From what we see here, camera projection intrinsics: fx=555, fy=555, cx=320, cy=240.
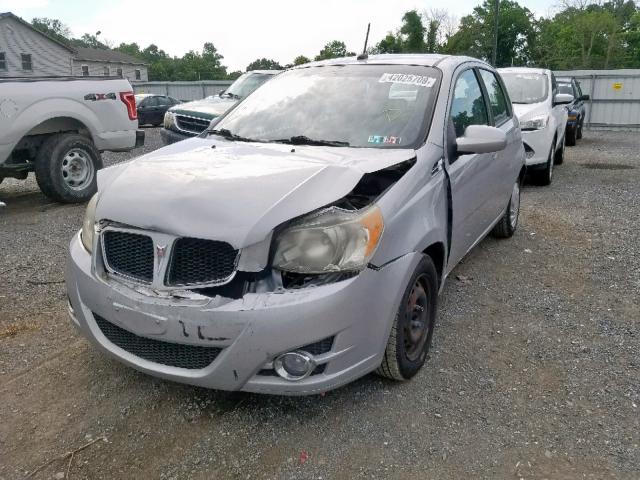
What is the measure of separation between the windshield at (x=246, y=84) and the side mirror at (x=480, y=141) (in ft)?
24.8

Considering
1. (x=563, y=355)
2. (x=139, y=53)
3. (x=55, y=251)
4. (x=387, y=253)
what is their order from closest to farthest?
1. (x=387, y=253)
2. (x=563, y=355)
3. (x=55, y=251)
4. (x=139, y=53)

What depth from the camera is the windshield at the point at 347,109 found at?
3.37 m

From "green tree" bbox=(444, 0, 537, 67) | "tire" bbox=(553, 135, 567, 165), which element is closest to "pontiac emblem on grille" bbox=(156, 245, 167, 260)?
"tire" bbox=(553, 135, 567, 165)

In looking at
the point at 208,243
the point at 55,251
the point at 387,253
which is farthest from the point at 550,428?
the point at 55,251

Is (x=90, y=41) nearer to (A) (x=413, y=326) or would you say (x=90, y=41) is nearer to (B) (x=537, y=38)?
(B) (x=537, y=38)

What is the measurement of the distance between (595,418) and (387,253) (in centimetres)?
134

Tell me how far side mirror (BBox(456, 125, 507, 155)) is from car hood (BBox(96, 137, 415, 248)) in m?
0.46

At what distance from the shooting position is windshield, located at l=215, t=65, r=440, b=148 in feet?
11.0

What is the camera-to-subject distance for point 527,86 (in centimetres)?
945

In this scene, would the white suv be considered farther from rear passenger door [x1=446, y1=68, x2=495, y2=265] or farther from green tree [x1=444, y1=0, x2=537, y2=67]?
green tree [x1=444, y1=0, x2=537, y2=67]

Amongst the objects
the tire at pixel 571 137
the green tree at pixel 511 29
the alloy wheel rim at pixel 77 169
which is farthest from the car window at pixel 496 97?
the green tree at pixel 511 29

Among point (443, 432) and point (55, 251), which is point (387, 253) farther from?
point (55, 251)

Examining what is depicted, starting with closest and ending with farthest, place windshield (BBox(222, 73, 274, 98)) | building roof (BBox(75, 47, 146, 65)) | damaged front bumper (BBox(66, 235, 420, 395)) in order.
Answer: damaged front bumper (BBox(66, 235, 420, 395)), windshield (BBox(222, 73, 274, 98)), building roof (BBox(75, 47, 146, 65))

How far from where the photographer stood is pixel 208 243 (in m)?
2.41
